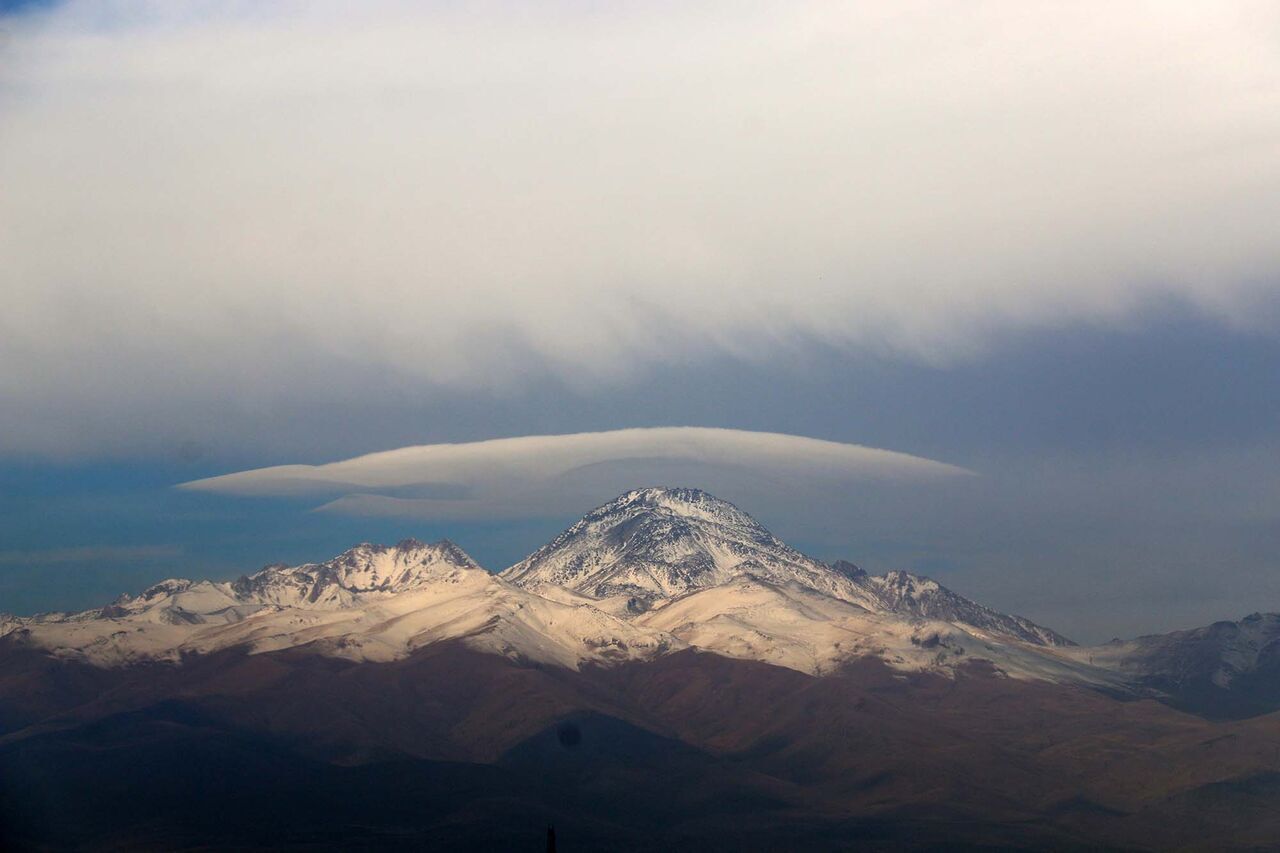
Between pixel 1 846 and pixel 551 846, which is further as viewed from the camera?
pixel 1 846
